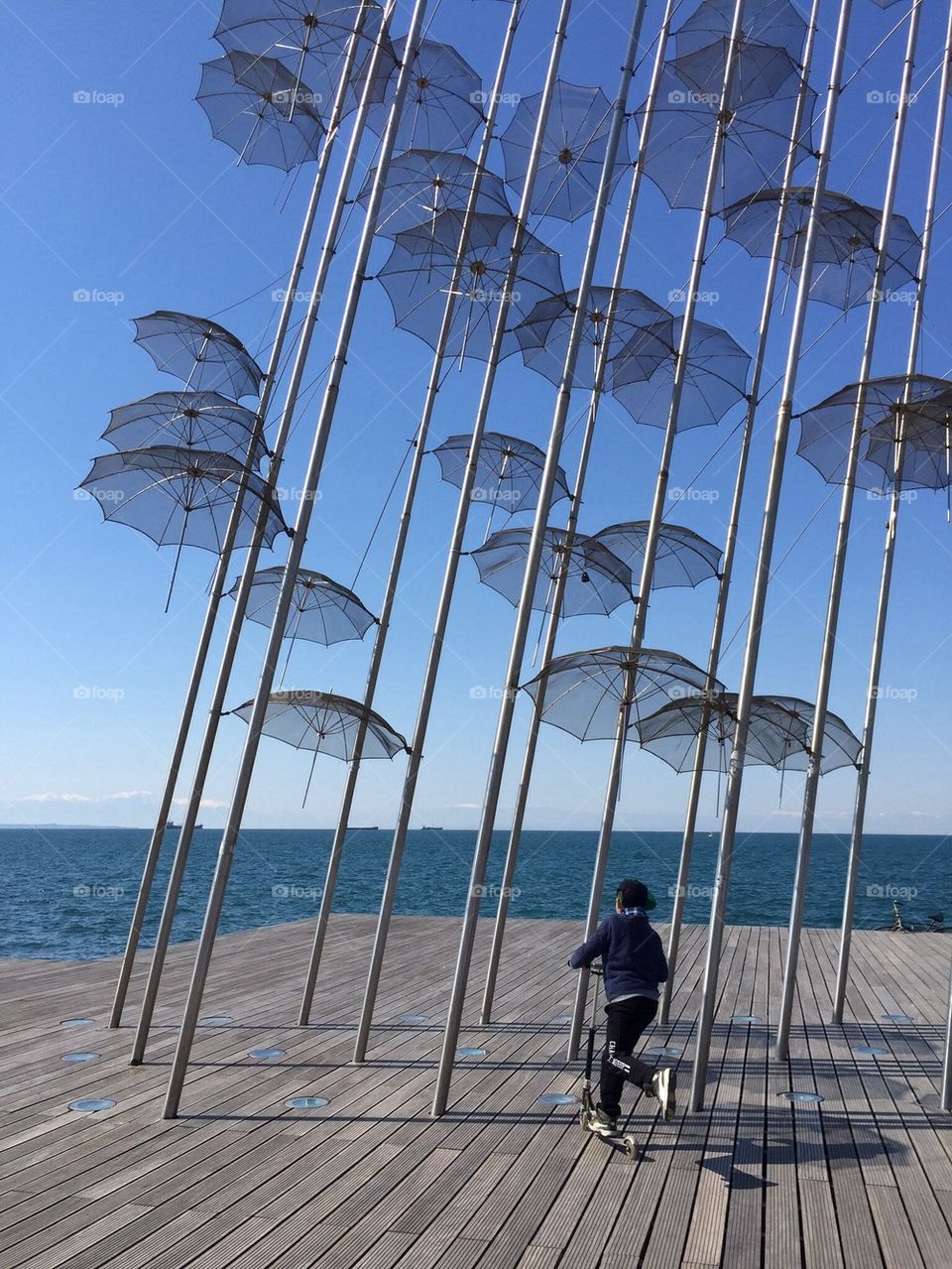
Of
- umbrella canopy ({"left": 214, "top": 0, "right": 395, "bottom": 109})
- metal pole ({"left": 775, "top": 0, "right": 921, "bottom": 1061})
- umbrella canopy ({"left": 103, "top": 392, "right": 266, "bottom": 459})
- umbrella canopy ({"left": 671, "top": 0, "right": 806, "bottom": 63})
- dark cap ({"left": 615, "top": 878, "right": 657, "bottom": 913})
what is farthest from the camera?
umbrella canopy ({"left": 671, "top": 0, "right": 806, "bottom": 63})

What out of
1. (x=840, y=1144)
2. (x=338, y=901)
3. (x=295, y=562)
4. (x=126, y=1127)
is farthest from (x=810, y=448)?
(x=338, y=901)

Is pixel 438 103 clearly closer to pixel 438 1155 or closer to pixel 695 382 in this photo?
pixel 695 382

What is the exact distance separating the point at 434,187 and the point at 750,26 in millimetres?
4484

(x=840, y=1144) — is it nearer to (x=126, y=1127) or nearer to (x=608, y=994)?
(x=608, y=994)

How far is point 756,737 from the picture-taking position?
36.4 feet

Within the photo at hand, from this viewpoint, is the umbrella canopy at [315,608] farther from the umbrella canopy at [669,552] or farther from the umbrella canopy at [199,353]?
the umbrella canopy at [669,552]

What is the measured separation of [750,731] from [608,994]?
4.81 metres

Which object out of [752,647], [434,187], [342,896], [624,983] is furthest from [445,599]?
[342,896]

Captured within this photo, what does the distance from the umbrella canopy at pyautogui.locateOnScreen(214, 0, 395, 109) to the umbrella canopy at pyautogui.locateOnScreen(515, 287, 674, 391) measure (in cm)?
316

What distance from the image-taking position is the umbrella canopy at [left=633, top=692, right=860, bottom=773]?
9875 mm

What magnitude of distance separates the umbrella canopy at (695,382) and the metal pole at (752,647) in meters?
3.06

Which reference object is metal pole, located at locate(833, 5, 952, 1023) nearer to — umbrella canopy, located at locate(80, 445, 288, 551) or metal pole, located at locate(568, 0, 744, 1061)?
metal pole, located at locate(568, 0, 744, 1061)

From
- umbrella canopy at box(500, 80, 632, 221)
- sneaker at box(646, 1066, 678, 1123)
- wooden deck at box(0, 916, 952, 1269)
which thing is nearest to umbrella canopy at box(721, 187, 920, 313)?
umbrella canopy at box(500, 80, 632, 221)

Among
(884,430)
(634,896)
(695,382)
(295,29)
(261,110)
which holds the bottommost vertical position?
(634,896)
